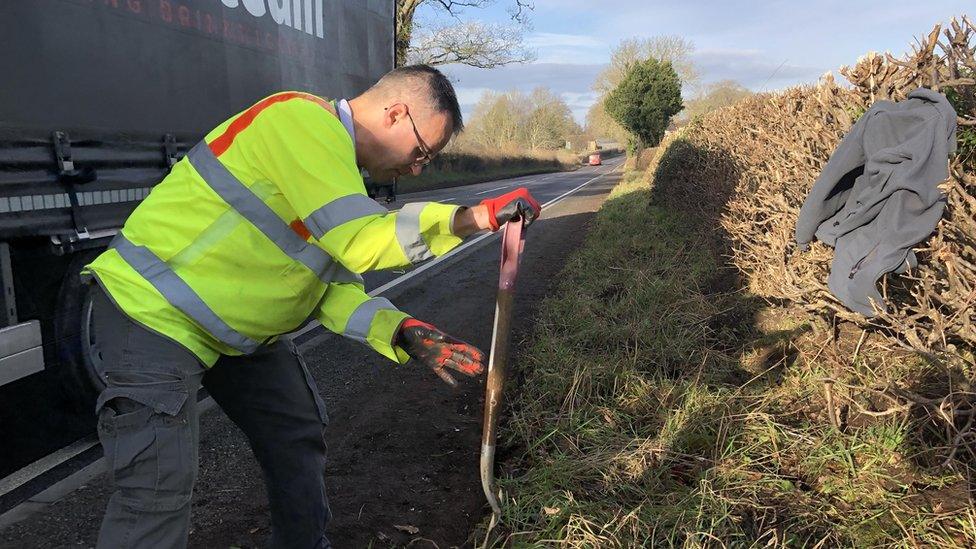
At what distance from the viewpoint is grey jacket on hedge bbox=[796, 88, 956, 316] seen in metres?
2.58

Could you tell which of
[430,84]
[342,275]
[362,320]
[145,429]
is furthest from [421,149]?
[145,429]

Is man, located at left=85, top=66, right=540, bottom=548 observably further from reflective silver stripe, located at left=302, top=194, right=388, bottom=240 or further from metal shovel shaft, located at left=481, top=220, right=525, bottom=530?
metal shovel shaft, located at left=481, top=220, right=525, bottom=530

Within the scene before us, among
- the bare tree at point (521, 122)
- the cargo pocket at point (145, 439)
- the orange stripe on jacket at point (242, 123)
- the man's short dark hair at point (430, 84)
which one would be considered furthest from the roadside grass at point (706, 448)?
the bare tree at point (521, 122)

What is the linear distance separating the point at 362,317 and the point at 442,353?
1.15 feet

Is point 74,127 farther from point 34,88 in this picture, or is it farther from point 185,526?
point 185,526

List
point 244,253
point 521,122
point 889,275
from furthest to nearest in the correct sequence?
point 521,122
point 889,275
point 244,253

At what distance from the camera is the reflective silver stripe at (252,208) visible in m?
1.64

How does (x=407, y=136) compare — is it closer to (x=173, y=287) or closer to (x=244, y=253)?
(x=244, y=253)

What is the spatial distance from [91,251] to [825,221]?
4205 millimetres

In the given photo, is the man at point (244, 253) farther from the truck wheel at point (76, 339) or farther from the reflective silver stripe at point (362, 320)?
the truck wheel at point (76, 339)

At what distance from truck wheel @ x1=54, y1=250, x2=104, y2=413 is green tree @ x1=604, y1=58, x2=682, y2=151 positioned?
27251 millimetres

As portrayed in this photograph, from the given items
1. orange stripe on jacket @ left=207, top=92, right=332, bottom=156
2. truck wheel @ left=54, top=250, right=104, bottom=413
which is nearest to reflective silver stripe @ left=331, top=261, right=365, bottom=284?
orange stripe on jacket @ left=207, top=92, right=332, bottom=156

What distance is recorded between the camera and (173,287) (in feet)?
5.36

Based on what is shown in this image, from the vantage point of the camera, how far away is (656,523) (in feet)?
7.89
